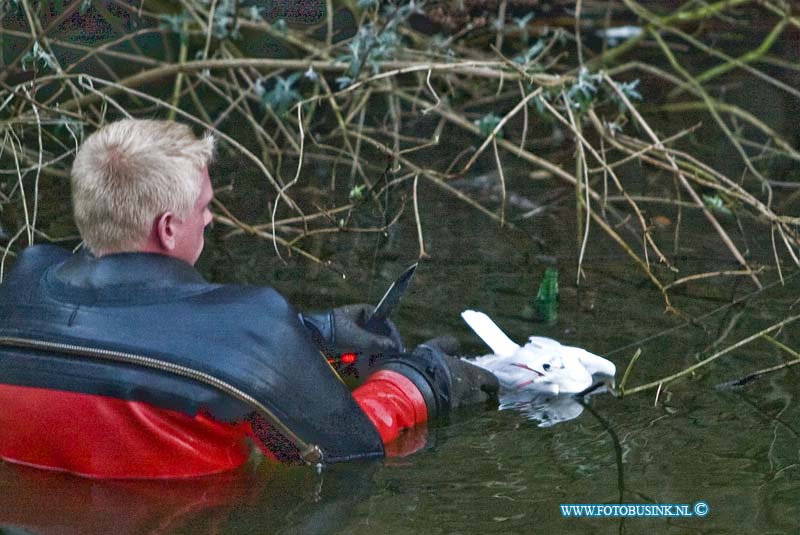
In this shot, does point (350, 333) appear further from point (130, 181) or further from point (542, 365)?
point (130, 181)

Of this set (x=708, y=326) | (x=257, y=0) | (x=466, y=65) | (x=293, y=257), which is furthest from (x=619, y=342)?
(x=257, y=0)

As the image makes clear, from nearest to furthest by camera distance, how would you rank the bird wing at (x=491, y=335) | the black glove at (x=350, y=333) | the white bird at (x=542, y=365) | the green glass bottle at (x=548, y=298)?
1. the black glove at (x=350, y=333)
2. the white bird at (x=542, y=365)
3. the bird wing at (x=491, y=335)
4. the green glass bottle at (x=548, y=298)

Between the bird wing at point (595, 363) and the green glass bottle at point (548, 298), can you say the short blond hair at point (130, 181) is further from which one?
the green glass bottle at point (548, 298)

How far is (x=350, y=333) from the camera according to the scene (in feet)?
12.5

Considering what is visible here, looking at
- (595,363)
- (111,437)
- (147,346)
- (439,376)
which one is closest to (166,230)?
(147,346)

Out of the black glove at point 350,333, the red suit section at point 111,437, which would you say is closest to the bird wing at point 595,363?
the black glove at point 350,333

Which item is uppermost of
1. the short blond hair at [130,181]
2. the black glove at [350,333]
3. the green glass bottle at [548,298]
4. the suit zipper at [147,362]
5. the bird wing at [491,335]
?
the short blond hair at [130,181]

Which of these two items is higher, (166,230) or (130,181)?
(130,181)

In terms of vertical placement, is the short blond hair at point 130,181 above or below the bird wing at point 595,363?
above

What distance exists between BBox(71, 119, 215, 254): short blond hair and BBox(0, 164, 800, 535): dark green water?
66cm

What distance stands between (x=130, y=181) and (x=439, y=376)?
4.18 ft

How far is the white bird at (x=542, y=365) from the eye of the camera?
3.98 m

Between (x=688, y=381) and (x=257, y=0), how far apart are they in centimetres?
328

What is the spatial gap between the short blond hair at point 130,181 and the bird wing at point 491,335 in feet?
4.66
